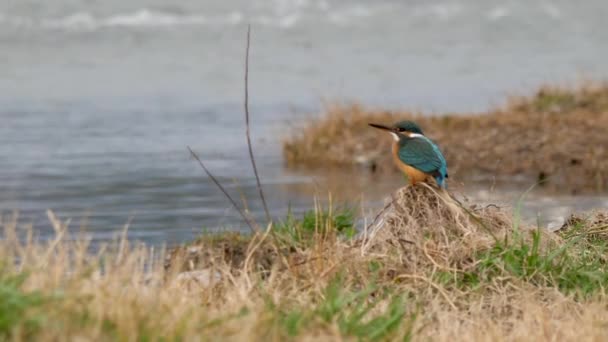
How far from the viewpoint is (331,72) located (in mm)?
28969

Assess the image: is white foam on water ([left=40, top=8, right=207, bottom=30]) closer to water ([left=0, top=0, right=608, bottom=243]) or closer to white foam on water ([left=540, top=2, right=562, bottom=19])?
water ([left=0, top=0, right=608, bottom=243])

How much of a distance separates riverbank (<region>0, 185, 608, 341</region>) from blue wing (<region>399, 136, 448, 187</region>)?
152mm

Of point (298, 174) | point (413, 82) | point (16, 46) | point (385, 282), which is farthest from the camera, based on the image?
point (16, 46)

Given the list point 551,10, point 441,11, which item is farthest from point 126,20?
point 551,10

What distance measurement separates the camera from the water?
15.8m

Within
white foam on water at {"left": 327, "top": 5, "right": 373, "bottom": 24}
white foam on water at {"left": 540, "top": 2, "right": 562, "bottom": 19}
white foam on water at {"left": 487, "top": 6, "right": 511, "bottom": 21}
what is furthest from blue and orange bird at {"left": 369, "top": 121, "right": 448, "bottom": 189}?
white foam on water at {"left": 540, "top": 2, "right": 562, "bottom": 19}

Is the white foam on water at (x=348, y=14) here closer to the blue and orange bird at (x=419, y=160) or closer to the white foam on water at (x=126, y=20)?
the white foam on water at (x=126, y=20)

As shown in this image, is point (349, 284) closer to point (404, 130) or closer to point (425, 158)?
point (425, 158)

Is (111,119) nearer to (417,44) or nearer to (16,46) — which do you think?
(16,46)

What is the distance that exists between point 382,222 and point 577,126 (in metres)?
9.56

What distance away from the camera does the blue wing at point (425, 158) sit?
8.52m

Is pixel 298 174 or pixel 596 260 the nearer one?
pixel 596 260

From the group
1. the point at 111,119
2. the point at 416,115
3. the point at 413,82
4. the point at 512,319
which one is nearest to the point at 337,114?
the point at 416,115

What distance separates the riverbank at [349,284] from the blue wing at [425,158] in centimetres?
15
